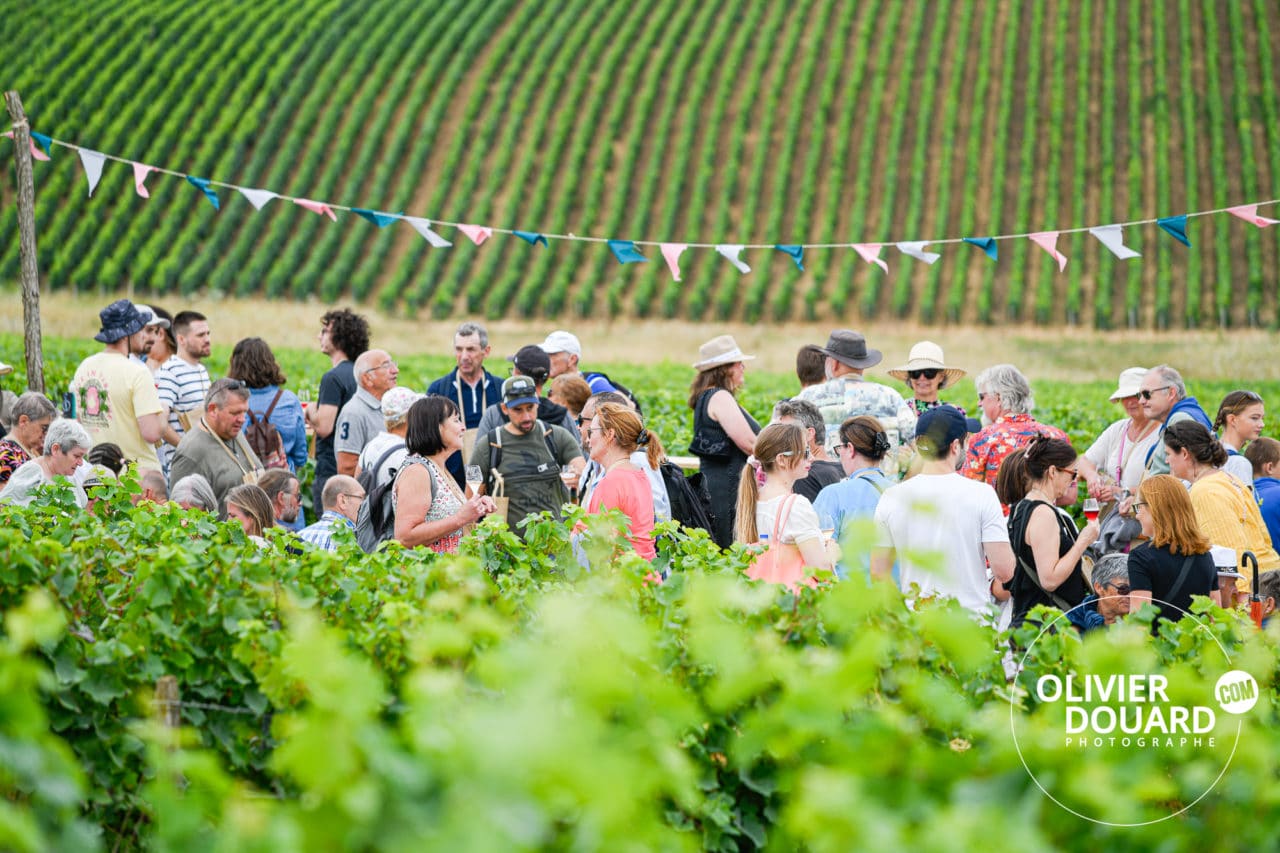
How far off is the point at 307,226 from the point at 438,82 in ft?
27.7

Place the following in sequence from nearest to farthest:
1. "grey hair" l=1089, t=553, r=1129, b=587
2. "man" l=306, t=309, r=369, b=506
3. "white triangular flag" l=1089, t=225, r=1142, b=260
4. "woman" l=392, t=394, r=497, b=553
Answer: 1. "grey hair" l=1089, t=553, r=1129, b=587
2. "woman" l=392, t=394, r=497, b=553
3. "man" l=306, t=309, r=369, b=506
4. "white triangular flag" l=1089, t=225, r=1142, b=260

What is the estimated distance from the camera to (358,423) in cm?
714

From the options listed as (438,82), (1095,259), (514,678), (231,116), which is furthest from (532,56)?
(514,678)

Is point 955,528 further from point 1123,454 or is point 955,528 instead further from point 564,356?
point 564,356

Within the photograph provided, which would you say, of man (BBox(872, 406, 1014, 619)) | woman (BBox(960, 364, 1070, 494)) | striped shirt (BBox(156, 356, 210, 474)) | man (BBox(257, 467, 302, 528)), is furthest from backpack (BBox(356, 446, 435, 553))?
woman (BBox(960, 364, 1070, 494))

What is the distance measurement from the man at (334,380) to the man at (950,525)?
4.13 m

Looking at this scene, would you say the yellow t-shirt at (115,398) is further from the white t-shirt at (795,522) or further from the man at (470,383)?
the white t-shirt at (795,522)

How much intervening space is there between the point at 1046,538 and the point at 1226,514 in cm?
118

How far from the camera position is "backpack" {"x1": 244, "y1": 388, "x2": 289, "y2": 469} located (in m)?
7.18

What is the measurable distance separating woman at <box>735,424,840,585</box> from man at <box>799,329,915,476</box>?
119cm

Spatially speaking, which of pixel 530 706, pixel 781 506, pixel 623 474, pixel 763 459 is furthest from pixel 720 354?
pixel 530 706

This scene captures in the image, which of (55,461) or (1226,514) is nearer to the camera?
(1226,514)

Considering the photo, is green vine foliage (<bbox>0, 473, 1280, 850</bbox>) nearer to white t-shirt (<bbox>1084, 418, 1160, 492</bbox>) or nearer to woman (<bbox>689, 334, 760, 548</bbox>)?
woman (<bbox>689, 334, 760, 548</bbox>)

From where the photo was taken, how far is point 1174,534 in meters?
4.68
